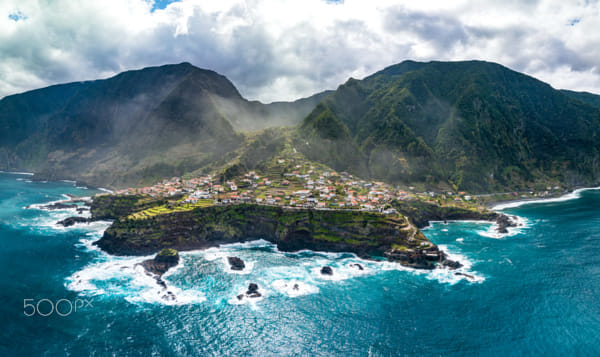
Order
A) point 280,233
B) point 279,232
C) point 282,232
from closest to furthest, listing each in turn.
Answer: point 282,232 < point 280,233 < point 279,232

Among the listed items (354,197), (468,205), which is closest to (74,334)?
(354,197)

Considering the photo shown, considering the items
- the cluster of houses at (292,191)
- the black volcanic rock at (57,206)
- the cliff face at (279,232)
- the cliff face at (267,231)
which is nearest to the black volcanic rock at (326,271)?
the cliff face at (279,232)

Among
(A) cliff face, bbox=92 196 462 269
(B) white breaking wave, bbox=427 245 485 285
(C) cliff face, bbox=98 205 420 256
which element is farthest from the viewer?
(C) cliff face, bbox=98 205 420 256

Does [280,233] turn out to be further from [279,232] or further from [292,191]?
[292,191]

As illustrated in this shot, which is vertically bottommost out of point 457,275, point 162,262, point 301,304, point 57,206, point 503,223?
point 301,304

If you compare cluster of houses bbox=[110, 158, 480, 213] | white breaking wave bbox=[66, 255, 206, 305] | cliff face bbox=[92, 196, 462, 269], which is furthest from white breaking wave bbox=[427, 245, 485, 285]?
white breaking wave bbox=[66, 255, 206, 305]

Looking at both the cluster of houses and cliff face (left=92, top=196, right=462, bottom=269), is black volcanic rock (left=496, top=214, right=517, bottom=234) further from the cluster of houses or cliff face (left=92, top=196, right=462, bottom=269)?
cliff face (left=92, top=196, right=462, bottom=269)

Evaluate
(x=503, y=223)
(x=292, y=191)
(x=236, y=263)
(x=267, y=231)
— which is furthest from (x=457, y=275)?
(x=292, y=191)

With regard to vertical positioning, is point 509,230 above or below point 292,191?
below
